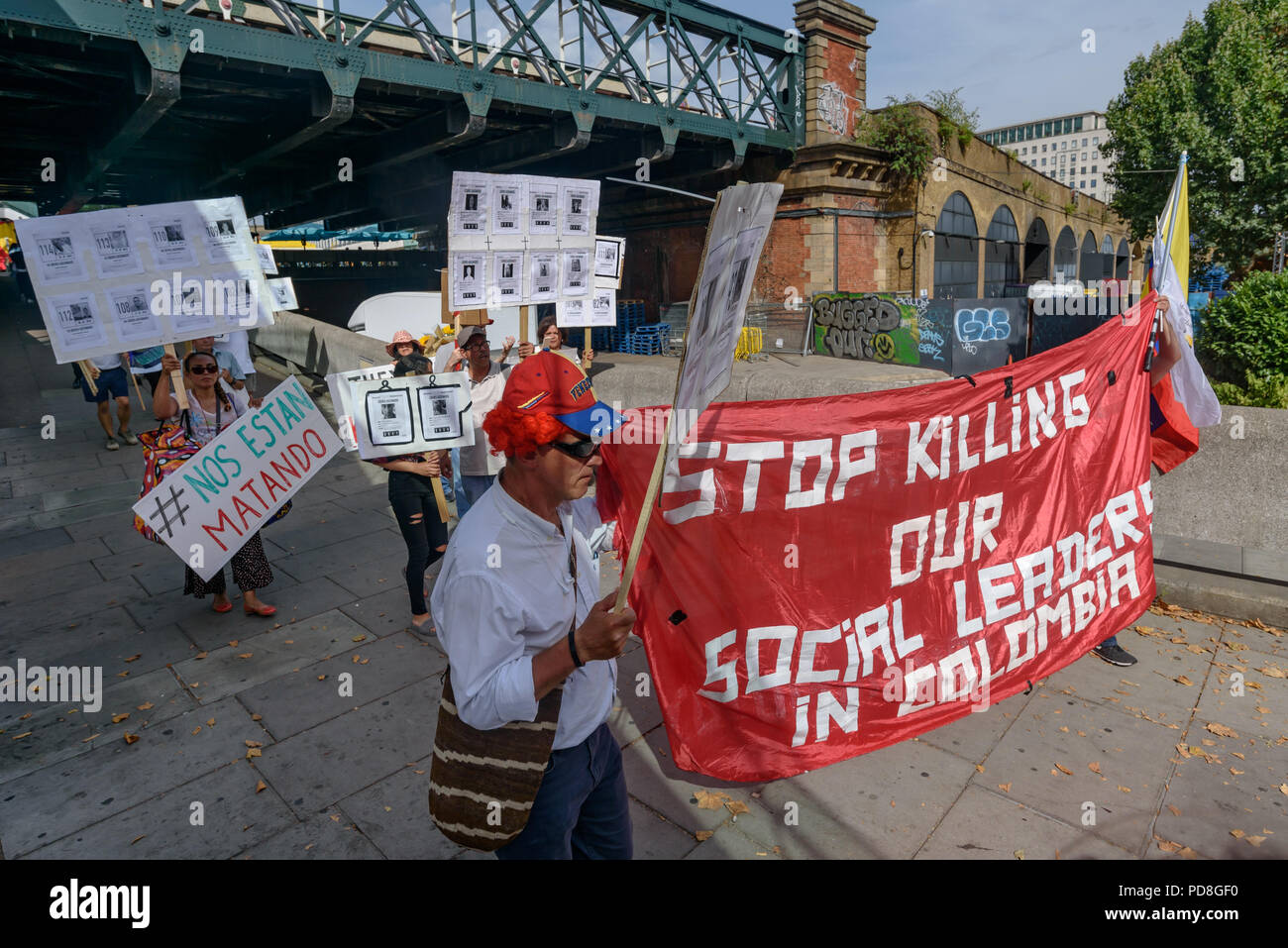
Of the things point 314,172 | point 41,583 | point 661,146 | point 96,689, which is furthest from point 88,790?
point 314,172

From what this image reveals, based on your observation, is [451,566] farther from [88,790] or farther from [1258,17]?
[1258,17]

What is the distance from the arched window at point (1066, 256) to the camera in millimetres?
36906

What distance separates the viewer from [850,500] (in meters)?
3.66

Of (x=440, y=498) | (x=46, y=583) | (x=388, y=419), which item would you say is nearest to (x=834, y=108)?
(x=388, y=419)

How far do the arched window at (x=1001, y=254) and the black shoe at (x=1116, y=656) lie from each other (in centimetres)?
2591

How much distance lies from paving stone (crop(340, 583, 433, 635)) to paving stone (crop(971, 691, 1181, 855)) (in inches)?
153

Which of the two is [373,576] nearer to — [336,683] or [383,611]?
[383,611]

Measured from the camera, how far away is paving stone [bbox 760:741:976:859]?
3230 millimetres

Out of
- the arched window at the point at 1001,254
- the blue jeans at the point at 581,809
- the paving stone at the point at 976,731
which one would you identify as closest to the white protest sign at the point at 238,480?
the blue jeans at the point at 581,809

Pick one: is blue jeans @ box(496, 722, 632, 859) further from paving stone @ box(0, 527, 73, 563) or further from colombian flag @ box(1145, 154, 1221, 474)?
paving stone @ box(0, 527, 73, 563)

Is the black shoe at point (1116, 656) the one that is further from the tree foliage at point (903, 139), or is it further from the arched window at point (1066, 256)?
the arched window at point (1066, 256)

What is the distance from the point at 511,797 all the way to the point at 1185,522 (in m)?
5.72

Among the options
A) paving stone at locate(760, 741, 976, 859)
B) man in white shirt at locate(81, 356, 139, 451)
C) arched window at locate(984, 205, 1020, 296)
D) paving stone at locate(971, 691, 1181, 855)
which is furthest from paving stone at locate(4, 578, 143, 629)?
arched window at locate(984, 205, 1020, 296)

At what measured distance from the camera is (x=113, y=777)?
151 inches
